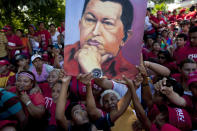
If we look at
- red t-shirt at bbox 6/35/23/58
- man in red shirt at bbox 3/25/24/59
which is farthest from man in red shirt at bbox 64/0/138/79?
red t-shirt at bbox 6/35/23/58

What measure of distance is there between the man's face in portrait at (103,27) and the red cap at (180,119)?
0.73 meters

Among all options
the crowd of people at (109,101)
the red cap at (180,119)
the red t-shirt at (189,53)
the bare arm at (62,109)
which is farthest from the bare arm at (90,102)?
the red t-shirt at (189,53)

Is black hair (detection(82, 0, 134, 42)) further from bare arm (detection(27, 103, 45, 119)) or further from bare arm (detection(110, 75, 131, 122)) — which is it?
bare arm (detection(27, 103, 45, 119))

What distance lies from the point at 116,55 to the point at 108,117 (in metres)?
0.67

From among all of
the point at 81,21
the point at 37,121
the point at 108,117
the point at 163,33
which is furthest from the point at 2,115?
the point at 163,33

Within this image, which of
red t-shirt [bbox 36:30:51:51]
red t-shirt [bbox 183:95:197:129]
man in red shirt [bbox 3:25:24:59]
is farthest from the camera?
red t-shirt [bbox 36:30:51:51]

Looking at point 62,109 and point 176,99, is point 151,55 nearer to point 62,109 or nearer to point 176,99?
point 176,99

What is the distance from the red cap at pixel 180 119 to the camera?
4.76 ft

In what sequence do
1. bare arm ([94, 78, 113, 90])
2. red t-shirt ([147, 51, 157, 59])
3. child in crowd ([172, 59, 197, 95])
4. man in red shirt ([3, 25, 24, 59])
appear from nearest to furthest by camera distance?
child in crowd ([172, 59, 197, 95]) → bare arm ([94, 78, 113, 90]) → red t-shirt ([147, 51, 157, 59]) → man in red shirt ([3, 25, 24, 59])

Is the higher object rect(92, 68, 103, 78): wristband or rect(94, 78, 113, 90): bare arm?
rect(92, 68, 103, 78): wristband

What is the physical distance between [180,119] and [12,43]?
481cm

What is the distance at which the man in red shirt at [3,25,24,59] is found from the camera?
4.88 metres

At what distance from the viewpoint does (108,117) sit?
71.9 inches

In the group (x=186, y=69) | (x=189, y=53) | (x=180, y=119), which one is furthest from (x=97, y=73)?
(x=189, y=53)
